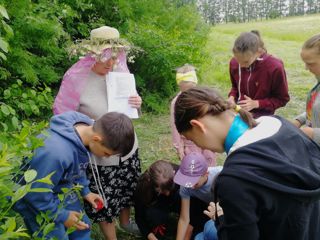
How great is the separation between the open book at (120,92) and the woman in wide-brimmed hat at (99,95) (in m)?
0.04

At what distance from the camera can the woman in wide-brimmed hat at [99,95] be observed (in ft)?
8.99

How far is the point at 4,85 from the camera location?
5000mm

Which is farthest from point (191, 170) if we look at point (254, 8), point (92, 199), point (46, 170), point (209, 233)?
point (254, 8)

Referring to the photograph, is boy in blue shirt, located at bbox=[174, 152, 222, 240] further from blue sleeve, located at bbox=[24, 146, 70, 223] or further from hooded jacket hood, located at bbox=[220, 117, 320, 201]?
hooded jacket hood, located at bbox=[220, 117, 320, 201]

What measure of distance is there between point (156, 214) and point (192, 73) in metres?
1.27

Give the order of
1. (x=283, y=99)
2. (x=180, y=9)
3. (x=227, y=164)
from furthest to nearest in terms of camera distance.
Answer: (x=180, y=9) → (x=283, y=99) → (x=227, y=164)

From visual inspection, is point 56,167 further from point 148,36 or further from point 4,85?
point 148,36

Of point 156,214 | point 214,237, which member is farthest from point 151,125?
point 214,237

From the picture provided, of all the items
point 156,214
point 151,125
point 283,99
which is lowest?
point 151,125

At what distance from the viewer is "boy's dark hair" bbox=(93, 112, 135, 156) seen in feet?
6.84

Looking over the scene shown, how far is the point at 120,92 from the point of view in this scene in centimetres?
284

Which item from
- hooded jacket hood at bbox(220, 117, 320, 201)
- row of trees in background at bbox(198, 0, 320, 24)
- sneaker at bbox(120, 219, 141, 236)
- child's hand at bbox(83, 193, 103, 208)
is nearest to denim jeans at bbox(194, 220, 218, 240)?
sneaker at bbox(120, 219, 141, 236)

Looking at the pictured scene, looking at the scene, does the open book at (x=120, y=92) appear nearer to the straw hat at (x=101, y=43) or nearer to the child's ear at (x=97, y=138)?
the straw hat at (x=101, y=43)

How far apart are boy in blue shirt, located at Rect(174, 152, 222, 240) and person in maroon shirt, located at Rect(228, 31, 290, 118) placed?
66 cm
